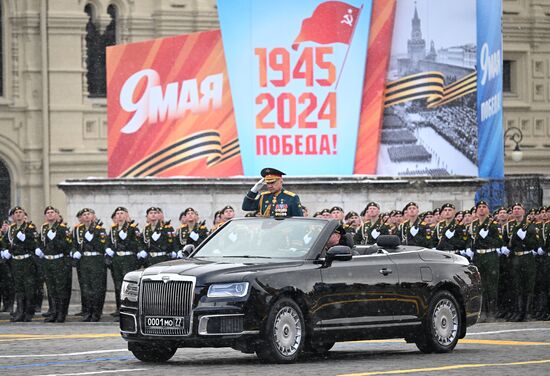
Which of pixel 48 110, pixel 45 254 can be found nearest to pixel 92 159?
pixel 48 110

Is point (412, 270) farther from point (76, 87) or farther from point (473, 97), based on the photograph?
point (76, 87)

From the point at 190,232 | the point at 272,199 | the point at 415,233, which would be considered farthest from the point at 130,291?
the point at 190,232

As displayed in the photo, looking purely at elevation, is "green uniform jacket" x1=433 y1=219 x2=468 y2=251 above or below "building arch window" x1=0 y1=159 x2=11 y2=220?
below

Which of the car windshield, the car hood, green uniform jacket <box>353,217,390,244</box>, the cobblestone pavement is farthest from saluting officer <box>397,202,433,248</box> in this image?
the car hood

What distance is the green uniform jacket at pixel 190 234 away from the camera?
2664cm

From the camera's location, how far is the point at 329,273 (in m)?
17.2

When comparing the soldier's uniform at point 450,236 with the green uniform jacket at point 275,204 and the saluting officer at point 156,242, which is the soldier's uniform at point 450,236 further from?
the green uniform jacket at point 275,204

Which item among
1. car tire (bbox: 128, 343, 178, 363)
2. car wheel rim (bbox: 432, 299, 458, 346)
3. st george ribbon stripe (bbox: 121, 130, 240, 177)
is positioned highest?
st george ribbon stripe (bbox: 121, 130, 240, 177)

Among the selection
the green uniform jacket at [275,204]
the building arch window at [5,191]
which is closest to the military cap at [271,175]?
Answer: the green uniform jacket at [275,204]

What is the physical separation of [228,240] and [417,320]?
6.84 feet

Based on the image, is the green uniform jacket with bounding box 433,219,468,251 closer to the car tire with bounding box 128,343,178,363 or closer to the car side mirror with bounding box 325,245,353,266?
the car side mirror with bounding box 325,245,353,266

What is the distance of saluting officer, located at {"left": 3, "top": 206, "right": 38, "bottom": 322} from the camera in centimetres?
2700

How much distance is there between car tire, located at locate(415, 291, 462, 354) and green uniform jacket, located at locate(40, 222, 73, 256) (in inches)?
373

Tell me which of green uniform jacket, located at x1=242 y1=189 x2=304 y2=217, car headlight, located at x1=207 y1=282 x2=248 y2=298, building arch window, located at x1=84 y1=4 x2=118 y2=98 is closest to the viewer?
car headlight, located at x1=207 y1=282 x2=248 y2=298
